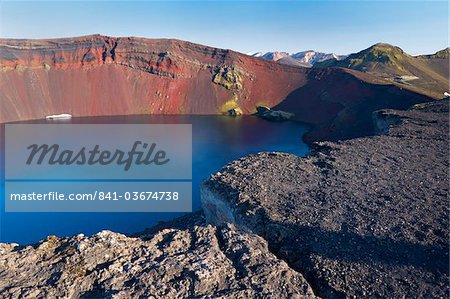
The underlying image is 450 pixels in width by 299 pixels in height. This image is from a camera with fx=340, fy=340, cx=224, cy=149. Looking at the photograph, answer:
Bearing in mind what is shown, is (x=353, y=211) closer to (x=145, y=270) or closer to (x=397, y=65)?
(x=145, y=270)

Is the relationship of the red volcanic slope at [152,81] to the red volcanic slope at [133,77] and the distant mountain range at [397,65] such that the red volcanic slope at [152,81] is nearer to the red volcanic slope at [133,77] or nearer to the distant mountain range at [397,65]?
the red volcanic slope at [133,77]

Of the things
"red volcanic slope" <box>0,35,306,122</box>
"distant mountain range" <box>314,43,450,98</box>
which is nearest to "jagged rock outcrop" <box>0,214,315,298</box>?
→ "red volcanic slope" <box>0,35,306,122</box>

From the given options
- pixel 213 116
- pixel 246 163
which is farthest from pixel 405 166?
pixel 213 116

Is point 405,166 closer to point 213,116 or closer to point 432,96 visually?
point 432,96

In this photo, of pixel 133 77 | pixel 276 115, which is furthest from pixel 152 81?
pixel 276 115

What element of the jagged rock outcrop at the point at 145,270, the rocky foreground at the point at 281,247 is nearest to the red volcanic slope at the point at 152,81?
the rocky foreground at the point at 281,247

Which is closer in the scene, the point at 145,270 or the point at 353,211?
the point at 145,270
